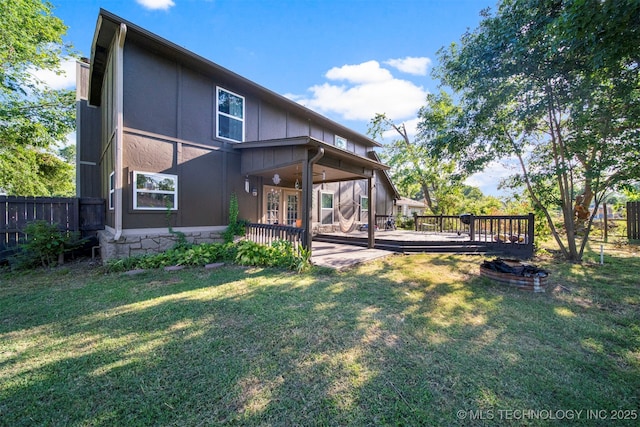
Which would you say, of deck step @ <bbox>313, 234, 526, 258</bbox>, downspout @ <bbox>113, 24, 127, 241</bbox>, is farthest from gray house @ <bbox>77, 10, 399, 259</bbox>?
deck step @ <bbox>313, 234, 526, 258</bbox>

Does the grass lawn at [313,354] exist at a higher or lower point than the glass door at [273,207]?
lower

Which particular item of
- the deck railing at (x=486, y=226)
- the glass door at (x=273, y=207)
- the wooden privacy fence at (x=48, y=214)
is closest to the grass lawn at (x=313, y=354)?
the wooden privacy fence at (x=48, y=214)

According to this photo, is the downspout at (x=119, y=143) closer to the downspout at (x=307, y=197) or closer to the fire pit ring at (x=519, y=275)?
the downspout at (x=307, y=197)

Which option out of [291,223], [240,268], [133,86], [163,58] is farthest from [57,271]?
[291,223]

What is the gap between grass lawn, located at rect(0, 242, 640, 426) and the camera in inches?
73.0

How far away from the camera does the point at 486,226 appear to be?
9.37m

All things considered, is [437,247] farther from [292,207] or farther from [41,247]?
[41,247]

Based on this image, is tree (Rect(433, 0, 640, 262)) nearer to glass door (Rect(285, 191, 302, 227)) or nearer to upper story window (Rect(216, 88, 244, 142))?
glass door (Rect(285, 191, 302, 227))

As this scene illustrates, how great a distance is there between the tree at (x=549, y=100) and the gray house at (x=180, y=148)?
3.33m

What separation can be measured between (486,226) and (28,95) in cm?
2004

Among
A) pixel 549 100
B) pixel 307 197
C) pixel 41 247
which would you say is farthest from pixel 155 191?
pixel 549 100

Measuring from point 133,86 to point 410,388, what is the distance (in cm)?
805

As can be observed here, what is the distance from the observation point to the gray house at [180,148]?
19.8ft

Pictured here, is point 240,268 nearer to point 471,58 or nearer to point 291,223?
point 291,223
